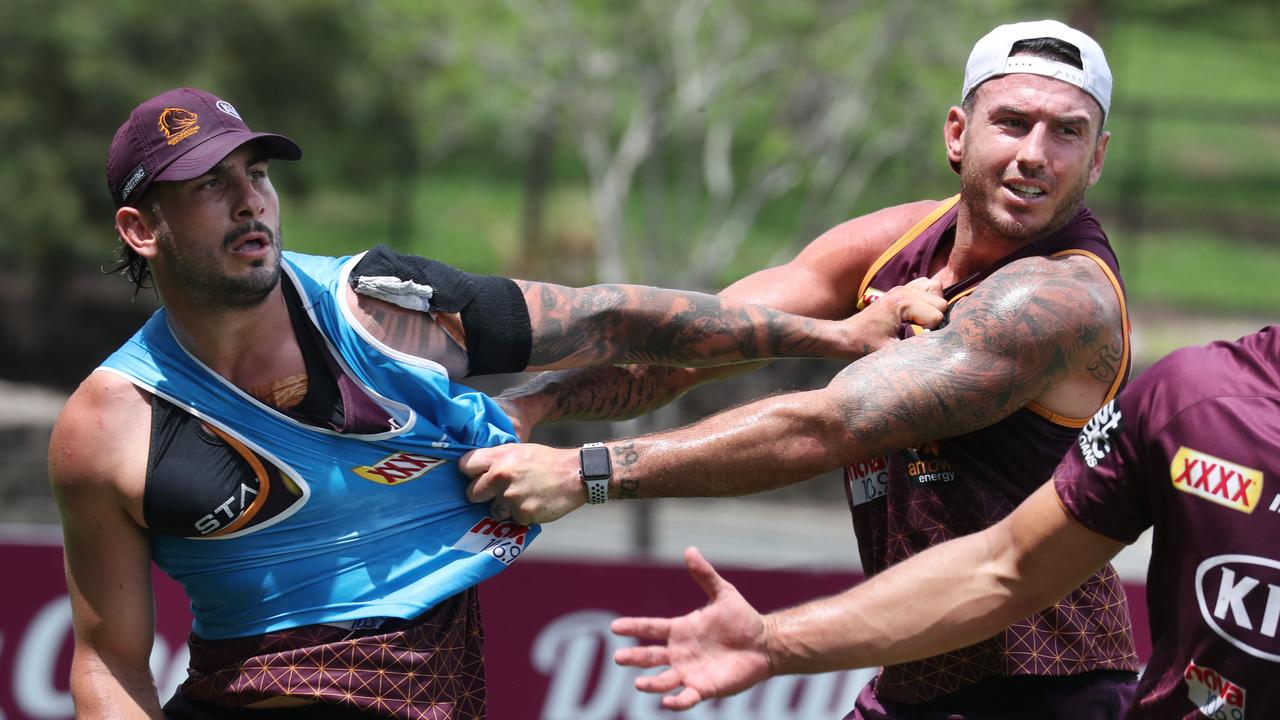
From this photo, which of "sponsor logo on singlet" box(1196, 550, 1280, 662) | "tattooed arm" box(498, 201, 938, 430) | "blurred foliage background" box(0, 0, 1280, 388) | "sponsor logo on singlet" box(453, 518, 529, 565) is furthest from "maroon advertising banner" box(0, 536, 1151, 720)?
"blurred foliage background" box(0, 0, 1280, 388)

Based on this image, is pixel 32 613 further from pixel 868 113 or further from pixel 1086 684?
pixel 868 113

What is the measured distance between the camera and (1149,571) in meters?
3.07

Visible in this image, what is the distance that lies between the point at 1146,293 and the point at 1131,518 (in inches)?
713

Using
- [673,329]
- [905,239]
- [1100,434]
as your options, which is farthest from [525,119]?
[1100,434]

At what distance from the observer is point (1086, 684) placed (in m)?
3.76

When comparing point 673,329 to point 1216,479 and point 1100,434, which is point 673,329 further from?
point 1216,479

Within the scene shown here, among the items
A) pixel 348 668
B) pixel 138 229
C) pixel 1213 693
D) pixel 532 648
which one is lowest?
pixel 532 648

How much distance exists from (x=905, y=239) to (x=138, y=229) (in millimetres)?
2075

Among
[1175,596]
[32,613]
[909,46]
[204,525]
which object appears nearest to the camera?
[1175,596]

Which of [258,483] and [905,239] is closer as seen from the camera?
[258,483]

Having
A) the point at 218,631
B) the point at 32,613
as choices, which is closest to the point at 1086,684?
the point at 218,631

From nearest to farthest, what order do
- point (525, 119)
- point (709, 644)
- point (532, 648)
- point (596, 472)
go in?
point (709, 644) < point (596, 472) < point (532, 648) < point (525, 119)

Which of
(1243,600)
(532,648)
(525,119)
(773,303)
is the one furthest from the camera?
(525,119)

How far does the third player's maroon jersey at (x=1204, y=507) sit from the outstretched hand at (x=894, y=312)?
A: 0.92m
